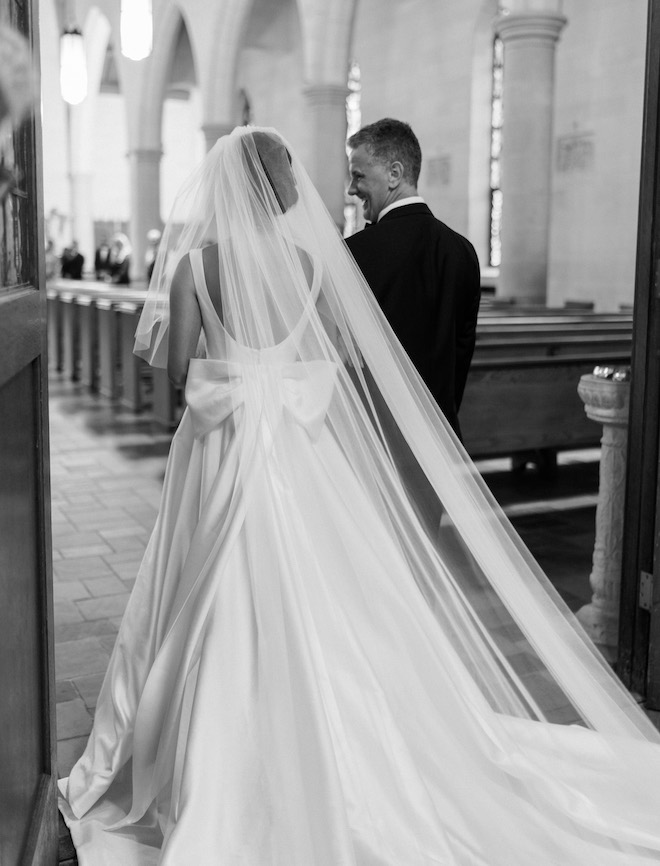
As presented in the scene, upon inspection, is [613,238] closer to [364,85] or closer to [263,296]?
[364,85]

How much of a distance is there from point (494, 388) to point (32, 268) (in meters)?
3.93

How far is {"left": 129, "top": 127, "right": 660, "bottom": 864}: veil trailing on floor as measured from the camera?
7.39ft

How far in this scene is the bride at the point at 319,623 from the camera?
2.05m

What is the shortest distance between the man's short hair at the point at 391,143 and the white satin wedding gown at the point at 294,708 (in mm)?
827

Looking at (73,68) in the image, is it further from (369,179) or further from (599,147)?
(369,179)

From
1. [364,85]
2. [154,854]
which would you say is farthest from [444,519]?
[364,85]

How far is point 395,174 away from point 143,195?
17.5 metres

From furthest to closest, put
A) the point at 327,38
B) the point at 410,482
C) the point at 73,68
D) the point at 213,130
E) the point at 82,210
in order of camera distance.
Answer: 1. the point at 82,210
2. the point at 213,130
3. the point at 327,38
4. the point at 73,68
5. the point at 410,482

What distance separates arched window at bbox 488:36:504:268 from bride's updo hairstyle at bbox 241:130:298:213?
Answer: 13426 millimetres

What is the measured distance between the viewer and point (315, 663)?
2049 mm

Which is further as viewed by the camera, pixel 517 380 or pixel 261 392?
pixel 517 380

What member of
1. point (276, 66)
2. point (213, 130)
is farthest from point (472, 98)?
point (276, 66)

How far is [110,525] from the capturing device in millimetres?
5152

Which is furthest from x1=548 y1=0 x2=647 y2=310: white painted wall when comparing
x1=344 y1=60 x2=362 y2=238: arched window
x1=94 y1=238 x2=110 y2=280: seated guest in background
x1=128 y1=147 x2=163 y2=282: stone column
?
x1=94 y1=238 x2=110 y2=280: seated guest in background
